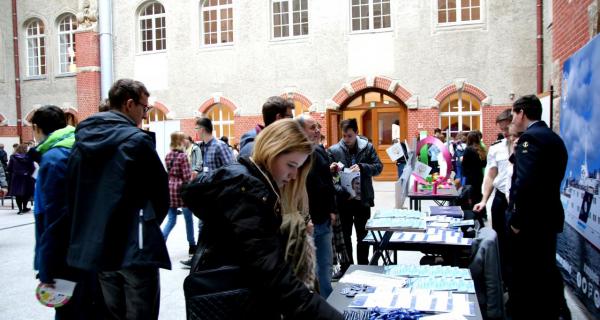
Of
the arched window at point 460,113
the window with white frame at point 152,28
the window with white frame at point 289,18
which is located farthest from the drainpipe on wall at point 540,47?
the window with white frame at point 152,28

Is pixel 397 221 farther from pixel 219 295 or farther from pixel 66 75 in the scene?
pixel 66 75

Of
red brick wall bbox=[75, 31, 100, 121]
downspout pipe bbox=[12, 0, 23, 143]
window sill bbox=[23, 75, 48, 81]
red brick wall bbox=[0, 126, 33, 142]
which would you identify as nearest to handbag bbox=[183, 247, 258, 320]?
red brick wall bbox=[75, 31, 100, 121]

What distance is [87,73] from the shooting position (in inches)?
832

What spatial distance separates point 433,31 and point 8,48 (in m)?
18.7

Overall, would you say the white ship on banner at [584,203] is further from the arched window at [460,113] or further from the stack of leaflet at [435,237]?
the arched window at [460,113]

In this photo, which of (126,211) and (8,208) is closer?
(126,211)

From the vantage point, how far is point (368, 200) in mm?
6129

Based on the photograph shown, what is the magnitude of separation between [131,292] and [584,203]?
4.17 meters

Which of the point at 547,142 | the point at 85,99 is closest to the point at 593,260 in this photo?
the point at 547,142

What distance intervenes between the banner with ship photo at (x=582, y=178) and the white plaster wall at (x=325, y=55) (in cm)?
1133

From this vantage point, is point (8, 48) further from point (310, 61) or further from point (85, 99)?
point (310, 61)

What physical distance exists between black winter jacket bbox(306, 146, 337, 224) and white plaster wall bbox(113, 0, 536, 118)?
13393 millimetres

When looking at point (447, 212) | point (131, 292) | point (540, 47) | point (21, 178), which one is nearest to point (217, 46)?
point (21, 178)

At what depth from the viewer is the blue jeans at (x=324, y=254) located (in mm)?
4465
